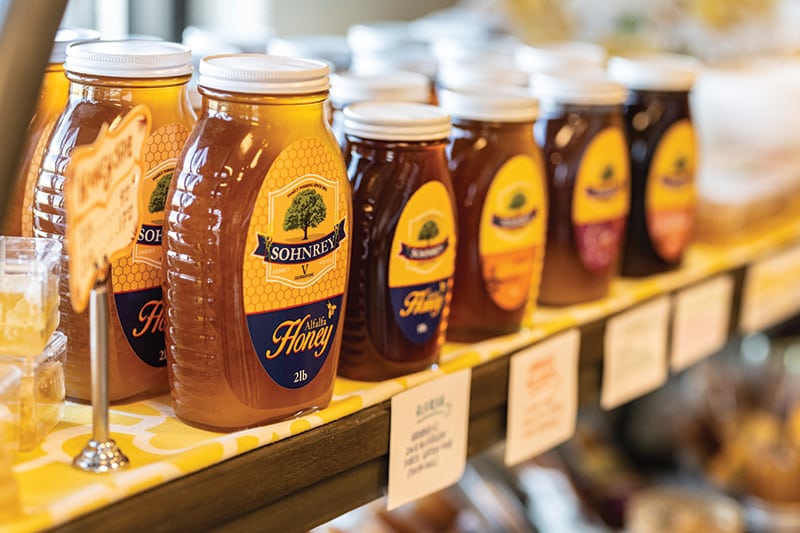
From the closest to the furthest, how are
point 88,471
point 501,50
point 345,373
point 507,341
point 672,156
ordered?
1. point 88,471
2. point 345,373
3. point 507,341
4. point 672,156
5. point 501,50

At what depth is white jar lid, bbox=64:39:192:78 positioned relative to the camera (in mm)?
848

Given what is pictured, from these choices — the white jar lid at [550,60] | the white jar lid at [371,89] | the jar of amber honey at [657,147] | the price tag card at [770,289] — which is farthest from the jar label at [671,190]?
the white jar lid at [371,89]

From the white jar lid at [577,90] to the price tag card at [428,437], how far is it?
36 centimetres

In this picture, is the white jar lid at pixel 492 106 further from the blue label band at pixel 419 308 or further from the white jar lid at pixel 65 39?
the white jar lid at pixel 65 39

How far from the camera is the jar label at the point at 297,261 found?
2.70 feet

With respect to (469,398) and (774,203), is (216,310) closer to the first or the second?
(469,398)

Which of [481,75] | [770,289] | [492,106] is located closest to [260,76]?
[492,106]

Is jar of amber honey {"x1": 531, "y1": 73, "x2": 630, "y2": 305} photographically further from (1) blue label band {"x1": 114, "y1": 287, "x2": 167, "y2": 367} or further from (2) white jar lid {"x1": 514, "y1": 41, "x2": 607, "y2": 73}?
(1) blue label band {"x1": 114, "y1": 287, "x2": 167, "y2": 367}

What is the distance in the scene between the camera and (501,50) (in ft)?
4.95

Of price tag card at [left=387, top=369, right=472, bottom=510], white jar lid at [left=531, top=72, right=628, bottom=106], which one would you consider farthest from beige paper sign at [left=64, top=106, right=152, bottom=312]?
white jar lid at [left=531, top=72, right=628, bottom=106]

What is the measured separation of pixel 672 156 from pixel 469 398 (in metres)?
0.49

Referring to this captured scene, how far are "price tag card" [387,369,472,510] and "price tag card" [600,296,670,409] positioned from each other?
0.32 m

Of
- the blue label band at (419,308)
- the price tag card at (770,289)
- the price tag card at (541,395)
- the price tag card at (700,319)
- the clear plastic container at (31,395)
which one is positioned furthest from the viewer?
the price tag card at (770,289)

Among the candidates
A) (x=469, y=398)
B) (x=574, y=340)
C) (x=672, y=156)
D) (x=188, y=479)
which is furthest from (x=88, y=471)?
(x=672, y=156)
